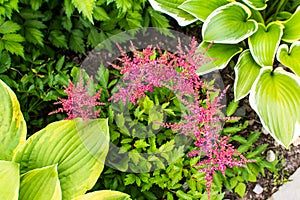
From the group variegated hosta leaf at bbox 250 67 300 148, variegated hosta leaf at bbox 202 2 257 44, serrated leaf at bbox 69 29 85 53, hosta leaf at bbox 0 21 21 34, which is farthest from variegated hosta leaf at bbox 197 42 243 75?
hosta leaf at bbox 0 21 21 34

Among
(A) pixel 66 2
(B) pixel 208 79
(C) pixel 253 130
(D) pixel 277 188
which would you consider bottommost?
(D) pixel 277 188

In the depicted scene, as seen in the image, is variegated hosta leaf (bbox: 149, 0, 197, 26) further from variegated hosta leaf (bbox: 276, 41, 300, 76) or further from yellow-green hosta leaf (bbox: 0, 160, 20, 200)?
yellow-green hosta leaf (bbox: 0, 160, 20, 200)

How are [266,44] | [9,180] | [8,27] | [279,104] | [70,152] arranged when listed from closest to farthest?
[9,180] → [70,152] → [8,27] → [279,104] → [266,44]

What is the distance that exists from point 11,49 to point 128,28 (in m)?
0.64

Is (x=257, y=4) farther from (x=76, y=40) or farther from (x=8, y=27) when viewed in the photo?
(x=8, y=27)

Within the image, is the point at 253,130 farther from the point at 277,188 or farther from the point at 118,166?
the point at 118,166

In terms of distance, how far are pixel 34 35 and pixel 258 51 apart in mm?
1176

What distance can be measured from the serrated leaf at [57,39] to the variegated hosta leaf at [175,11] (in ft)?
1.77

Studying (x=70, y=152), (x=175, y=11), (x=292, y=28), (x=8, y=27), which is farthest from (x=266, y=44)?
(x=8, y=27)

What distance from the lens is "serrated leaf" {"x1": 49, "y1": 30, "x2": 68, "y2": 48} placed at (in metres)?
2.60

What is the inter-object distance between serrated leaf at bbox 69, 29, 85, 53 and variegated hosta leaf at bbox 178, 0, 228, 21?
0.57 m

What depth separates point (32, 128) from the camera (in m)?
2.67

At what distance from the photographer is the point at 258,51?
8.45ft

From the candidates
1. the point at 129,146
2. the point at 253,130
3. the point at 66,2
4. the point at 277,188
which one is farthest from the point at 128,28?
the point at 277,188
